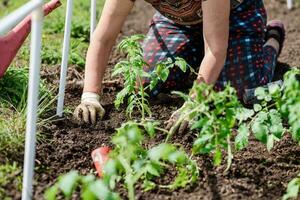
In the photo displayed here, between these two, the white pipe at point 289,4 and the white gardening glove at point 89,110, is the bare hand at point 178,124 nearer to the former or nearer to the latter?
the white gardening glove at point 89,110

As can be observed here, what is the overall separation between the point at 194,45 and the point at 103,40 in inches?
27.6

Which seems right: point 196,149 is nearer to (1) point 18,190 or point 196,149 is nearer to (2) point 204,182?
(2) point 204,182

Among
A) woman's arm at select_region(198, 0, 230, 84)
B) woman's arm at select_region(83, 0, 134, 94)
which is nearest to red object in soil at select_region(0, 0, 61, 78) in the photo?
woman's arm at select_region(83, 0, 134, 94)

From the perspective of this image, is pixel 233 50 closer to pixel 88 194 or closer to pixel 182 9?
pixel 182 9

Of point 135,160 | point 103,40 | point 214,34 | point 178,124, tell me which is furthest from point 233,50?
point 135,160

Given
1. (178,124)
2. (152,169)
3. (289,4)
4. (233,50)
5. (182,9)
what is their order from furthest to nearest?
(289,4) < (233,50) < (182,9) < (178,124) < (152,169)

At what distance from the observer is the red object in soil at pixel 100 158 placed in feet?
7.59

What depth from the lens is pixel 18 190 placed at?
219 centimetres

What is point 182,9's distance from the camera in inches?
122

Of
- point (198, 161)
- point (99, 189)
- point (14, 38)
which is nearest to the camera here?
point (99, 189)

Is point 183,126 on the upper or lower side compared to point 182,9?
lower

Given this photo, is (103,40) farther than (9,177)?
Yes

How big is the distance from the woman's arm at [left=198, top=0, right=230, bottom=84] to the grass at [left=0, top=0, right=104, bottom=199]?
0.67 metres

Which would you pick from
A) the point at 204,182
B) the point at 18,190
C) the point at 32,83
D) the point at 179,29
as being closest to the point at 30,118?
the point at 32,83
